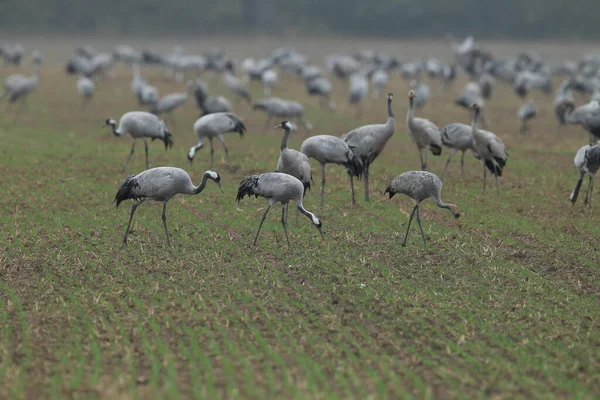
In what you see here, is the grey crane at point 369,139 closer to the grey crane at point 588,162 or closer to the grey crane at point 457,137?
the grey crane at point 457,137

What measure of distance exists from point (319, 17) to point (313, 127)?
49372 mm

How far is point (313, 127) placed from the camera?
927 inches

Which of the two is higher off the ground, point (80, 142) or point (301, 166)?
point (301, 166)

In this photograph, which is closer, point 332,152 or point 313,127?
point 332,152

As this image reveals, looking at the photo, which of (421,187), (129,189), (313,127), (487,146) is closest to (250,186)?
(129,189)

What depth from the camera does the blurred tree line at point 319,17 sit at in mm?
66562

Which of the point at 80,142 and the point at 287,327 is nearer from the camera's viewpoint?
the point at 287,327

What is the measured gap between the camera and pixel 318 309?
8.80 metres

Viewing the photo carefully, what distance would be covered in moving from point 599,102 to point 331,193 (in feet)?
25.6

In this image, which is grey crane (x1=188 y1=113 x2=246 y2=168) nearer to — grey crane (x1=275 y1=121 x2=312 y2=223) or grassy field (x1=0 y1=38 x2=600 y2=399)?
grassy field (x1=0 y1=38 x2=600 y2=399)

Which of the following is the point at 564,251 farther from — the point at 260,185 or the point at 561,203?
the point at 260,185

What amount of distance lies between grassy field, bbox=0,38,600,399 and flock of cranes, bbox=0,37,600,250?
0.61 meters

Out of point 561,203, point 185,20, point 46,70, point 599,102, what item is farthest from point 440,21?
point 561,203

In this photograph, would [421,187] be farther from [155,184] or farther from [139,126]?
[139,126]
